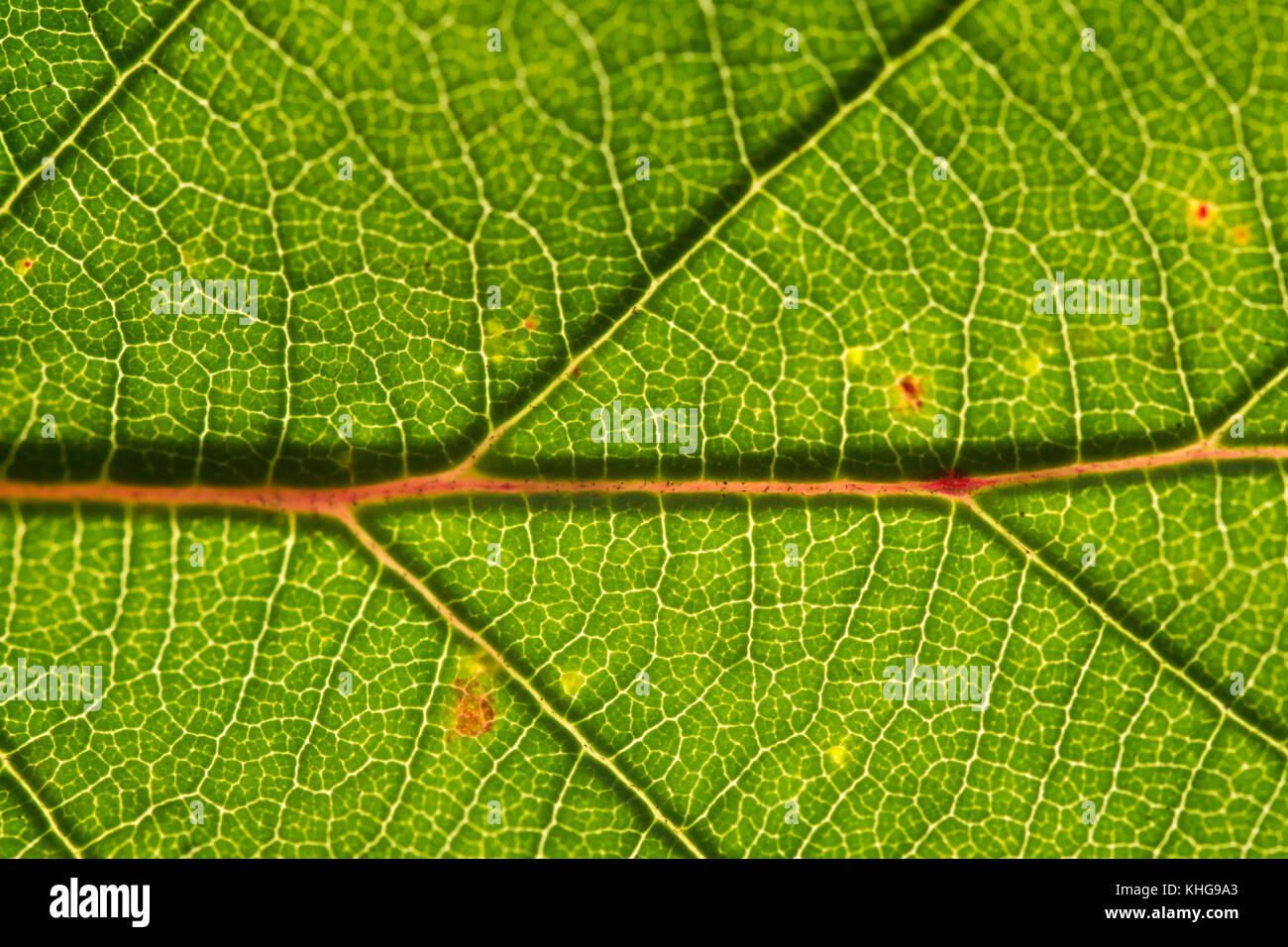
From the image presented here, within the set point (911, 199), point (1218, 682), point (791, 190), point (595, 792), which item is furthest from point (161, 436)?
point (1218, 682)

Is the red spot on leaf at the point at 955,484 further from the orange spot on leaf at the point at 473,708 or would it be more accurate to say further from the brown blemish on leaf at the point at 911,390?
the orange spot on leaf at the point at 473,708

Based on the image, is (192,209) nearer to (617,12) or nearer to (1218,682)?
(617,12)

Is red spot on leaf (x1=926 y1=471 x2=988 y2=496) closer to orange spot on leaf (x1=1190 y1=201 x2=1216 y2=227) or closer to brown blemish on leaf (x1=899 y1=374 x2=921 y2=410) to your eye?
brown blemish on leaf (x1=899 y1=374 x2=921 y2=410)

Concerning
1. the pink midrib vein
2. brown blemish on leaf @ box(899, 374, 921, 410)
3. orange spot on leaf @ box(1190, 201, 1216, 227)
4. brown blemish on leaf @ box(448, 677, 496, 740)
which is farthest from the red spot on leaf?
brown blemish on leaf @ box(448, 677, 496, 740)

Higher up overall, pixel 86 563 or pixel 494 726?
pixel 86 563

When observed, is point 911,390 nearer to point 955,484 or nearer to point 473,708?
point 955,484

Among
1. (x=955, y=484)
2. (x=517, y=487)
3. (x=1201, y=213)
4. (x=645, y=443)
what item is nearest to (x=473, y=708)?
(x=517, y=487)
